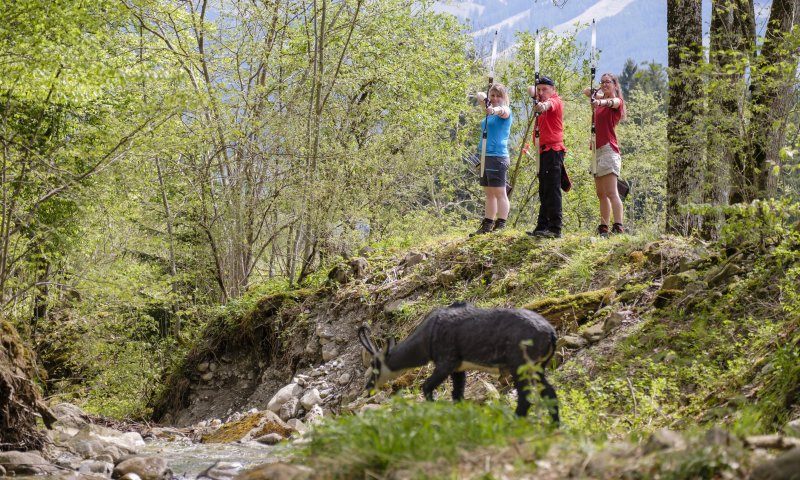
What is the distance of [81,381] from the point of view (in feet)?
58.1

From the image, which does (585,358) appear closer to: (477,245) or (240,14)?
(477,245)

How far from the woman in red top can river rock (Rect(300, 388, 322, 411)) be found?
13.4ft

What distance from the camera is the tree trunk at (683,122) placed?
10008mm

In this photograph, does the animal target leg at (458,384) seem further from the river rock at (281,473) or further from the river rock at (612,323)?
the river rock at (612,323)

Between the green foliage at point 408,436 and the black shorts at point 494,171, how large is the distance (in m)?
7.40

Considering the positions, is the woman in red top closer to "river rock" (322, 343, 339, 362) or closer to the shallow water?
"river rock" (322, 343, 339, 362)

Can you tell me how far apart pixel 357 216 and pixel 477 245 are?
378cm

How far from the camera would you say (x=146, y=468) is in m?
7.55

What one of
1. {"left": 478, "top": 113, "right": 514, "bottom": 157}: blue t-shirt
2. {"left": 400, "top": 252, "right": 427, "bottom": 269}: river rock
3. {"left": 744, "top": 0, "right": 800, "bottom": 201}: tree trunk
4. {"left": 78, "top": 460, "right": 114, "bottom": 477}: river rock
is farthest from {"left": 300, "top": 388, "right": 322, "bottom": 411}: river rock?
{"left": 744, "top": 0, "right": 800, "bottom": 201}: tree trunk

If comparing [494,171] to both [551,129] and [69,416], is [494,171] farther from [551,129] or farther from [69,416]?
[69,416]

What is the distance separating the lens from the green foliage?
3.64 meters

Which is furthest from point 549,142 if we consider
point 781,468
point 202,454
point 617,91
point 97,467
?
point 781,468

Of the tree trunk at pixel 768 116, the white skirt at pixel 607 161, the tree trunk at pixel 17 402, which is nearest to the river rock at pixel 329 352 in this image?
the tree trunk at pixel 17 402

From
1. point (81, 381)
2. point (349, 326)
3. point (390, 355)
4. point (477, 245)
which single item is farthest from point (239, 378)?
point (390, 355)
